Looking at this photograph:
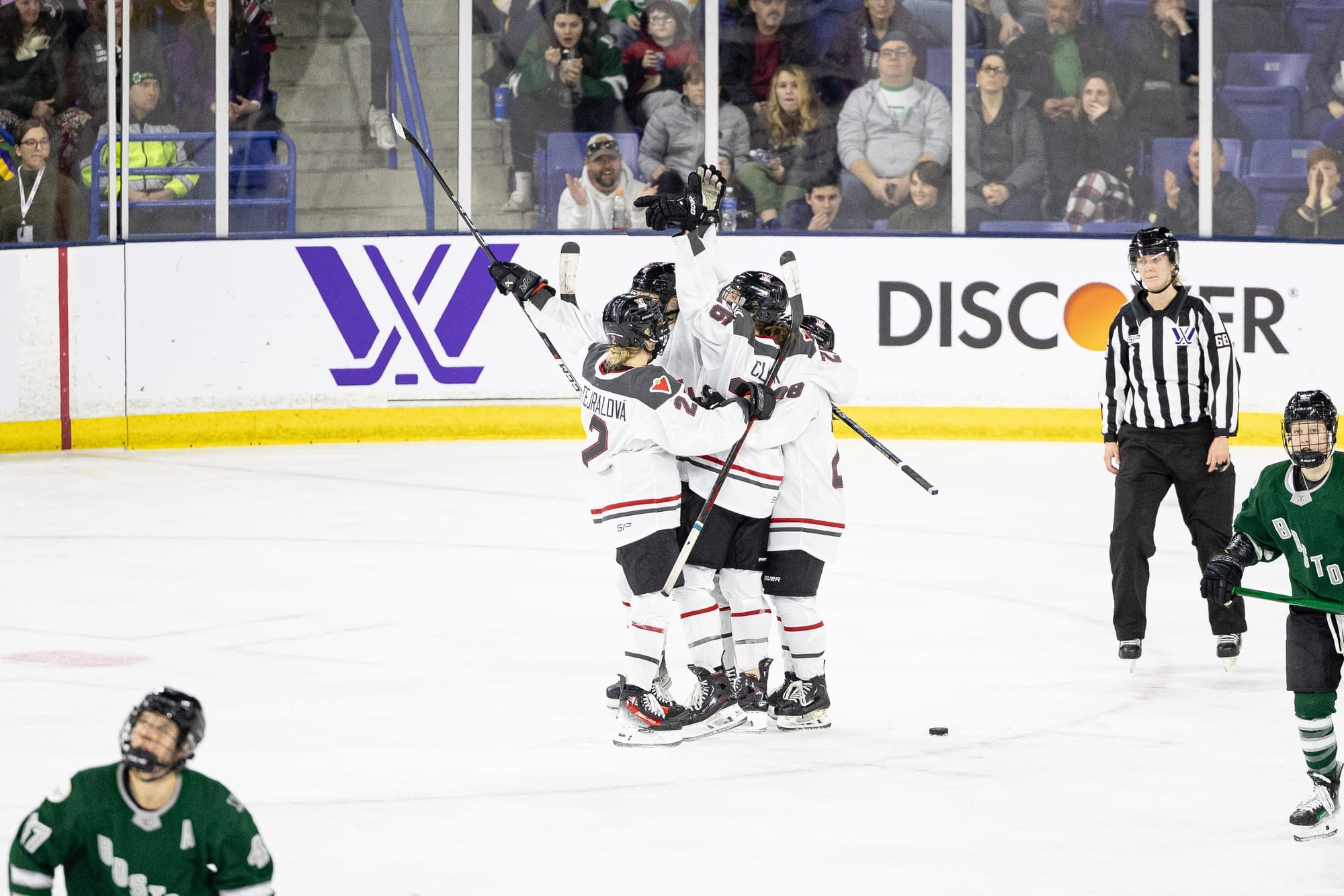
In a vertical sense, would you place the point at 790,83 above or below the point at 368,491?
above

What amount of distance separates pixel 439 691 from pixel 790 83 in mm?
6188

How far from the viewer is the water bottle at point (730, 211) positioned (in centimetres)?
1079

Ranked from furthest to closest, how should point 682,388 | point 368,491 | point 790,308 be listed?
point 368,491, point 790,308, point 682,388

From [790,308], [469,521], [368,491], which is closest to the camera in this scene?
[790,308]

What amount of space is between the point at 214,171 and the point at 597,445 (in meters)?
6.07

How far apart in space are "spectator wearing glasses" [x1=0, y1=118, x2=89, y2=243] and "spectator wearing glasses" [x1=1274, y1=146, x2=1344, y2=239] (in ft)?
20.4

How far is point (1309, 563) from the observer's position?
3.92 m

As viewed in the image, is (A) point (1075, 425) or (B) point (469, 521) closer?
(B) point (469, 521)

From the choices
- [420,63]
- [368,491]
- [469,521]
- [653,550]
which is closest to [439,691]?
[653,550]

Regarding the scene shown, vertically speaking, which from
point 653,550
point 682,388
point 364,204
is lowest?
point 653,550

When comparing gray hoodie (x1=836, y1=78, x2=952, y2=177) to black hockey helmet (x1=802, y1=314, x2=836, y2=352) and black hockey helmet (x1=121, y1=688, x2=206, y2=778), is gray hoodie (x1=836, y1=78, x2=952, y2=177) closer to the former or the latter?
black hockey helmet (x1=802, y1=314, x2=836, y2=352)

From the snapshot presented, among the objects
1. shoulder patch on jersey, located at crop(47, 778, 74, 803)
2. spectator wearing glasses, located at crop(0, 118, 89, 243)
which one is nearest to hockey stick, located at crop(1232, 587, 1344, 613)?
shoulder patch on jersey, located at crop(47, 778, 74, 803)

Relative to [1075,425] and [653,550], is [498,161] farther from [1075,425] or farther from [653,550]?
[653,550]

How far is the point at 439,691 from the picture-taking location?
5.39m
